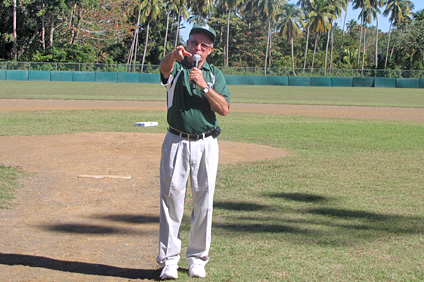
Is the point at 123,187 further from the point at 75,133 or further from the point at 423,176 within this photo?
the point at 75,133

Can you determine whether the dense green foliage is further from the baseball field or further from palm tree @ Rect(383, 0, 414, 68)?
the baseball field

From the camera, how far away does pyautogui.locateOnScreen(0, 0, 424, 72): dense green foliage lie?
55.2 m

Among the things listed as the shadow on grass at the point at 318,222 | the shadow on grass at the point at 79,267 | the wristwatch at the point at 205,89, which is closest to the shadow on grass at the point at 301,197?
the shadow on grass at the point at 318,222

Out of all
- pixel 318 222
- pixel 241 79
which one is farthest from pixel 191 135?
pixel 241 79

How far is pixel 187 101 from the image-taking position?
12.4 feet

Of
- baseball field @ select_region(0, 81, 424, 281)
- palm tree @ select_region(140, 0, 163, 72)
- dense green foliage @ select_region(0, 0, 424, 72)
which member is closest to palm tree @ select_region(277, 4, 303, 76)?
dense green foliage @ select_region(0, 0, 424, 72)

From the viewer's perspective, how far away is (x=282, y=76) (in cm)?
5159

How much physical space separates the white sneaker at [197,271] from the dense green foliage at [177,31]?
5102 centimetres

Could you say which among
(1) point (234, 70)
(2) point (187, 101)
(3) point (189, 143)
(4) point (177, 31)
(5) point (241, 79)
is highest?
(4) point (177, 31)

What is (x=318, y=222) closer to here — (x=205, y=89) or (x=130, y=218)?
(x=130, y=218)

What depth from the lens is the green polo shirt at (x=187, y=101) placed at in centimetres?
375

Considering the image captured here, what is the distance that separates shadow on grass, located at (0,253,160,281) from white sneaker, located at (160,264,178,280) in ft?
0.27

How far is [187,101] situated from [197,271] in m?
1.27

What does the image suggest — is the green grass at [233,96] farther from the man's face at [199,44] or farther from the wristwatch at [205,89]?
the wristwatch at [205,89]
